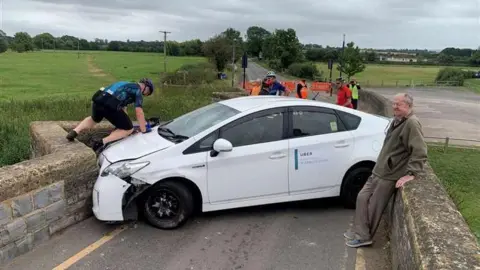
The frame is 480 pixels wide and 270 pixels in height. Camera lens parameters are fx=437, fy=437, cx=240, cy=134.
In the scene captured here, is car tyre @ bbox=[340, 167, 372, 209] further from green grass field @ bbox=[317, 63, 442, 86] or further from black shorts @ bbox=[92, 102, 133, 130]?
green grass field @ bbox=[317, 63, 442, 86]

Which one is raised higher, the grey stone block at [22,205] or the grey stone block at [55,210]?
the grey stone block at [22,205]

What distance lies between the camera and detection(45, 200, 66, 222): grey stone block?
16.0ft

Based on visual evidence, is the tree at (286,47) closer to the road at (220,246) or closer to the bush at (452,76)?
the bush at (452,76)

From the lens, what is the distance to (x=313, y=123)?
18.9 feet

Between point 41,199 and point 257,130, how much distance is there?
261cm

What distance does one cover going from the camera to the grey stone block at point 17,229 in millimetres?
4375

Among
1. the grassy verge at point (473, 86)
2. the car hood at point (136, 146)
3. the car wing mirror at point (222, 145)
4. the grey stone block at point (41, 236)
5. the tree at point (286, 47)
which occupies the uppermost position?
the tree at point (286, 47)

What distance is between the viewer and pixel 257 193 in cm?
545

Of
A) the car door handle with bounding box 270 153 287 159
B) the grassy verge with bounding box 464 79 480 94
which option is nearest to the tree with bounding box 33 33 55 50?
the grassy verge with bounding box 464 79 480 94

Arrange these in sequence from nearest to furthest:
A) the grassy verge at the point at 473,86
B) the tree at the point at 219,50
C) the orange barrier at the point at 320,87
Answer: the orange barrier at the point at 320,87, the grassy verge at the point at 473,86, the tree at the point at 219,50

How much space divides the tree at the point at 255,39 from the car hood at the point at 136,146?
13397 cm

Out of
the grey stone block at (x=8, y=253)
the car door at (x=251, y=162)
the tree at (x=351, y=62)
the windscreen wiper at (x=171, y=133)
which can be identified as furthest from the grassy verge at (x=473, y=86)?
the grey stone block at (x=8, y=253)

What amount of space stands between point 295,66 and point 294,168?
74026 mm

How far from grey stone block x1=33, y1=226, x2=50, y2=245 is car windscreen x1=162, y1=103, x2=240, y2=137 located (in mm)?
1901
